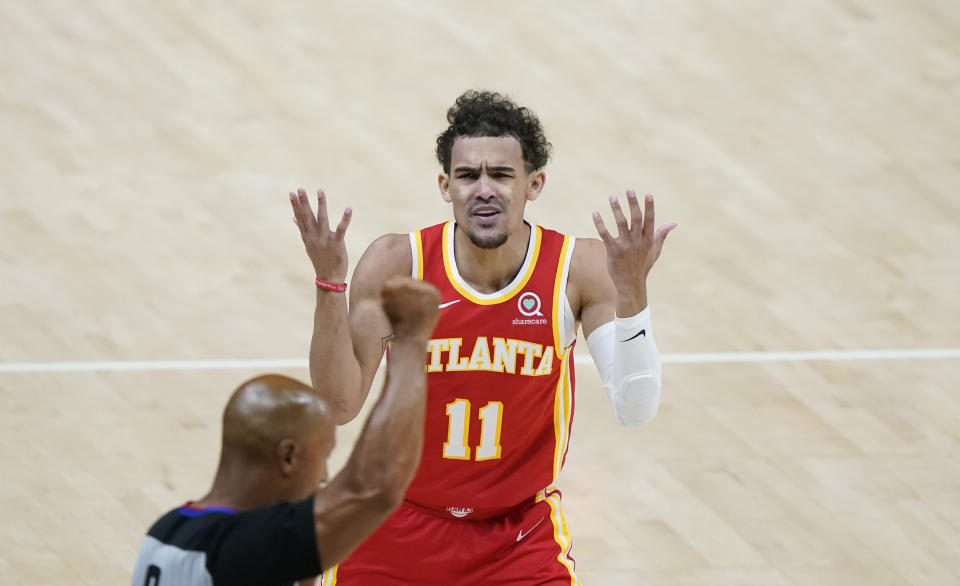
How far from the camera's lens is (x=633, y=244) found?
420 cm

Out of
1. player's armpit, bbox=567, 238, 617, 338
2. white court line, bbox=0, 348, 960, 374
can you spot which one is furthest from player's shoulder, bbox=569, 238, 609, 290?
white court line, bbox=0, 348, 960, 374

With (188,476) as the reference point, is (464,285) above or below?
above

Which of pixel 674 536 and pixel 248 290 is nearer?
pixel 674 536

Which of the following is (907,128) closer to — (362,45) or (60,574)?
(362,45)

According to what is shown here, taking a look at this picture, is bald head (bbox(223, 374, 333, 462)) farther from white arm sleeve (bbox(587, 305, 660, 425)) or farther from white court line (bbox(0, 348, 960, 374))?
white court line (bbox(0, 348, 960, 374))

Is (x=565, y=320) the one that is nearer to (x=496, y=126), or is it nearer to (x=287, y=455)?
(x=496, y=126)

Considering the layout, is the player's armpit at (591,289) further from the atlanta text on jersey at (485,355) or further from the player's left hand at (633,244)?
the player's left hand at (633,244)

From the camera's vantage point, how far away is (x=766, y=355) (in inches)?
314

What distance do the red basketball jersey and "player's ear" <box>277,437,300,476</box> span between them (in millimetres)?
1681

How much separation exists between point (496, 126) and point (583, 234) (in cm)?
403

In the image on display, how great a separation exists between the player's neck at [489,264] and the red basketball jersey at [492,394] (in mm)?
38

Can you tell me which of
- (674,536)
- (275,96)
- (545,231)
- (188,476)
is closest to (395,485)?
(545,231)

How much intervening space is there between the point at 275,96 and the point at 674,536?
5.41 m

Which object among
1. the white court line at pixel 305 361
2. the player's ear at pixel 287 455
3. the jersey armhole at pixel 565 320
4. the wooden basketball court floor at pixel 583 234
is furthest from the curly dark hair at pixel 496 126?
the white court line at pixel 305 361
